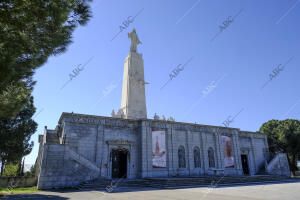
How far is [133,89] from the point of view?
31109mm

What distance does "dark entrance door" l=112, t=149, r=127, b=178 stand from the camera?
22.8 metres

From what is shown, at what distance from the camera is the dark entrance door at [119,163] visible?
22.8 metres

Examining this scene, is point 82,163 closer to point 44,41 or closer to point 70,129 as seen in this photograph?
point 70,129

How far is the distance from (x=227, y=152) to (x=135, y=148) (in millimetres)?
13899

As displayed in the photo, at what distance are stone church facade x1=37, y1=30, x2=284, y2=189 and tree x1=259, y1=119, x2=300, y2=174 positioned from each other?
253 inches

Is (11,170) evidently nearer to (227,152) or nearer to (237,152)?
(227,152)

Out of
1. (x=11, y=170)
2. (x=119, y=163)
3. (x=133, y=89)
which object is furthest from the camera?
(x=133, y=89)

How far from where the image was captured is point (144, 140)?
23.6m

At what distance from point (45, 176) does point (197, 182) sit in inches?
532

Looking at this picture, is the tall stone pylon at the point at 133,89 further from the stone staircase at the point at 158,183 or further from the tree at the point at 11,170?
the tree at the point at 11,170

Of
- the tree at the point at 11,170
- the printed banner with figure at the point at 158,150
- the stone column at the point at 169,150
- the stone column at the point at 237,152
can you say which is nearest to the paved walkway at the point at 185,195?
the printed banner with figure at the point at 158,150

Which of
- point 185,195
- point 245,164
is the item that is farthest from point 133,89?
point 185,195

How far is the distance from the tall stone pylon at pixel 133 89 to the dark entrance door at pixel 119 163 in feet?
21.3

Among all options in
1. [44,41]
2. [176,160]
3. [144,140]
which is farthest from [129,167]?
[44,41]
